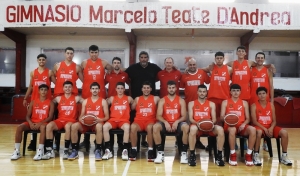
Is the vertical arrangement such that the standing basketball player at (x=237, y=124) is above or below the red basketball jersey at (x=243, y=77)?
below

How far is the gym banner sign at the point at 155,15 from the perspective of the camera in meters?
7.35

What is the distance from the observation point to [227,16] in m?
7.36

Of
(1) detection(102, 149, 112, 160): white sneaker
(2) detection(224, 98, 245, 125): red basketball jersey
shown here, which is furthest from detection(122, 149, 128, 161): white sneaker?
(2) detection(224, 98, 245, 125): red basketball jersey

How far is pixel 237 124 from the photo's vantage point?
3980 millimetres

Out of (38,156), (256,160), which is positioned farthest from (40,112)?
(256,160)

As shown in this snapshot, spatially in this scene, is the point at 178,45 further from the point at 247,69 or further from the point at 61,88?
the point at 61,88

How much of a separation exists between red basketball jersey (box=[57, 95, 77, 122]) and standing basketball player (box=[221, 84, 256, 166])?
7.14 ft

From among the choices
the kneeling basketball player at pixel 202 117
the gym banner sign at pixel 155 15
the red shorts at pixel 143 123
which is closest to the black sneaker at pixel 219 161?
Result: the kneeling basketball player at pixel 202 117

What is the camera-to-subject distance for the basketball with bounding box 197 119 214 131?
375 cm

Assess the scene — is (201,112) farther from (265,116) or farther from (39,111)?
(39,111)

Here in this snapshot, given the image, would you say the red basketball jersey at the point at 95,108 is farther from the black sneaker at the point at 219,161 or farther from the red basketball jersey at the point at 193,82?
the black sneaker at the point at 219,161

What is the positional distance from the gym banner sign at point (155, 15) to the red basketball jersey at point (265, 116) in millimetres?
3786

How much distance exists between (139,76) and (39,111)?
1.65 metres

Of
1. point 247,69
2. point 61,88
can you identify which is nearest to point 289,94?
point 247,69
